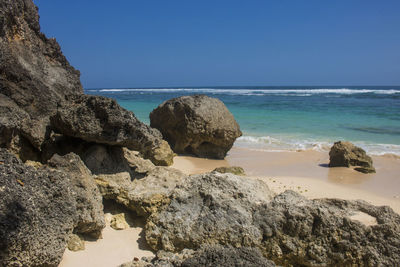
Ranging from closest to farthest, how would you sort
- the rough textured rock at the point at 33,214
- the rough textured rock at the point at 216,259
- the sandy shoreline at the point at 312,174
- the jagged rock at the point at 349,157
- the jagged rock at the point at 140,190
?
the rough textured rock at the point at 33,214 → the rough textured rock at the point at 216,259 → the jagged rock at the point at 140,190 → the sandy shoreline at the point at 312,174 → the jagged rock at the point at 349,157

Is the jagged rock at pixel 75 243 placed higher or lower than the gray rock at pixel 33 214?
lower

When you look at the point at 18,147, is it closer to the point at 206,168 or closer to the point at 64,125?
the point at 64,125

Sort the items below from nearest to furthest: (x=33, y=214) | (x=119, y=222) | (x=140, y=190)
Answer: (x=33, y=214), (x=119, y=222), (x=140, y=190)

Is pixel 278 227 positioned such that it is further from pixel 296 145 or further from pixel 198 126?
pixel 296 145

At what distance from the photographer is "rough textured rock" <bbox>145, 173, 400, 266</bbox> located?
2.99m

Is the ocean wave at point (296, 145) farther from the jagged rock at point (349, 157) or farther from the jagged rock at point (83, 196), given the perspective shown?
the jagged rock at point (83, 196)

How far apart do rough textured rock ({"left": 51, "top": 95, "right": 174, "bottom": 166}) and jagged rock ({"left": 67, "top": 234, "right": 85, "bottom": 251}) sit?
1417mm

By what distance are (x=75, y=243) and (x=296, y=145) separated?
868 cm

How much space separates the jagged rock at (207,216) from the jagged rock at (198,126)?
452 cm

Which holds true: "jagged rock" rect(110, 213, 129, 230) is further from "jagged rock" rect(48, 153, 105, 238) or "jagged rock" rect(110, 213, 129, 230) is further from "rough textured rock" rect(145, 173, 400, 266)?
"rough textured rock" rect(145, 173, 400, 266)

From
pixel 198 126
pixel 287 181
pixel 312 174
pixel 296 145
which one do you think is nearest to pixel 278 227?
pixel 287 181

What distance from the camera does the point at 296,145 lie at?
1068 centimetres

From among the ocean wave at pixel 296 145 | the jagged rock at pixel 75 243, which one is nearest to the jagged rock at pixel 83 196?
the jagged rock at pixel 75 243

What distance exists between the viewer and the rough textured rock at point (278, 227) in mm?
2986
